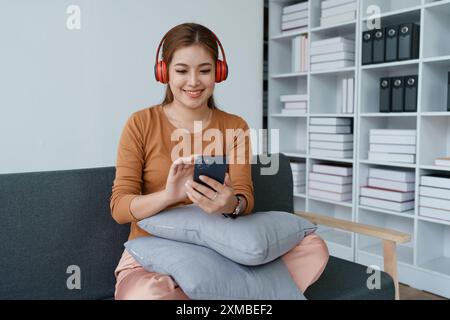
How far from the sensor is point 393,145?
2.78 m

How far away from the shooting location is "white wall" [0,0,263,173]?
2.41 metres

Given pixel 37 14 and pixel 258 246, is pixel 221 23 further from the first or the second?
pixel 258 246

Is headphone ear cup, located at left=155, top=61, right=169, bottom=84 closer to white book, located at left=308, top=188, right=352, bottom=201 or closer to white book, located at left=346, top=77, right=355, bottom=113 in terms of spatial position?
white book, located at left=346, top=77, right=355, bottom=113

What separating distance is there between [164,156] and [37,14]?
149 cm

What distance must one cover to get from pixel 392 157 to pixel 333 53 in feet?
2.71

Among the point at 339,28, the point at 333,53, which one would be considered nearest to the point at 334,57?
the point at 333,53

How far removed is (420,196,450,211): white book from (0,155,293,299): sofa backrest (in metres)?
1.78

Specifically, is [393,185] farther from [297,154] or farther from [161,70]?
[161,70]

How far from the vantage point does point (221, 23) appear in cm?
323

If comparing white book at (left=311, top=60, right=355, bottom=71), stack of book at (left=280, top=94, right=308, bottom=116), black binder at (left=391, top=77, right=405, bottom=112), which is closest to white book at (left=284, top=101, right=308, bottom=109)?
stack of book at (left=280, top=94, right=308, bottom=116)

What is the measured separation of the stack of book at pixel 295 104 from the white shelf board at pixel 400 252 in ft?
3.46

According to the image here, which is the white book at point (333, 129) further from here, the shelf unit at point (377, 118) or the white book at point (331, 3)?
the white book at point (331, 3)

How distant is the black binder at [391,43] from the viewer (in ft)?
8.91
